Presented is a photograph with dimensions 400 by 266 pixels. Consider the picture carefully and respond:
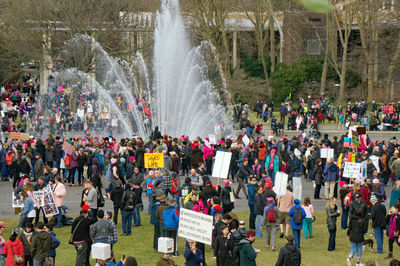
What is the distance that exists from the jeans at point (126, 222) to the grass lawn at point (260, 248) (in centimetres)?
18

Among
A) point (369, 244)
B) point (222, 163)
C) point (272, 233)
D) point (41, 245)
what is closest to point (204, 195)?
point (272, 233)

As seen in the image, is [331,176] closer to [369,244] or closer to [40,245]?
[369,244]

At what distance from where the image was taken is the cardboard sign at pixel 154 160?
69.6 ft

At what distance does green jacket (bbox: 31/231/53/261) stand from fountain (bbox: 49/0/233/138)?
21.9 meters

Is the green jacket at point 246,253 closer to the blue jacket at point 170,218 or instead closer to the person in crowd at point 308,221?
the blue jacket at point 170,218

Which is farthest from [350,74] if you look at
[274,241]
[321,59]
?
[274,241]

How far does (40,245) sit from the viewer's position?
46.6ft

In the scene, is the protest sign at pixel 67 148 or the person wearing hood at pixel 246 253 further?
the protest sign at pixel 67 148

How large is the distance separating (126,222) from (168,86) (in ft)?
86.0

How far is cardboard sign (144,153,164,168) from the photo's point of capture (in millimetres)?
21203

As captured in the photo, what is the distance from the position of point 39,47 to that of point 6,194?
26.6 meters

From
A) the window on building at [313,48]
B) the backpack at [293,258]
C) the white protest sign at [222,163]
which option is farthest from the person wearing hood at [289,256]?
the window on building at [313,48]

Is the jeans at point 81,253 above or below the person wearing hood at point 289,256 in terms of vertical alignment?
below

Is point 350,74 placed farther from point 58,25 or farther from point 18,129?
point 18,129
